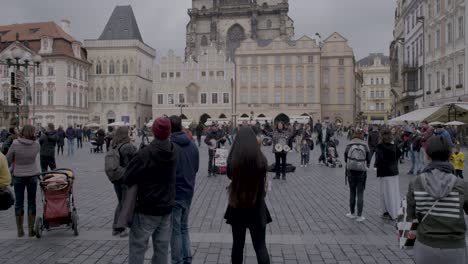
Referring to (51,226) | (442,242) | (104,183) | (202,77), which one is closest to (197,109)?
(202,77)

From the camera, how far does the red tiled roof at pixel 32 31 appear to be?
62.5 metres

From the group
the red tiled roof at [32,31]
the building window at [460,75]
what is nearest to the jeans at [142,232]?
the building window at [460,75]

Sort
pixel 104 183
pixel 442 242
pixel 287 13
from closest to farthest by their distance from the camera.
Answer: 1. pixel 442 242
2. pixel 104 183
3. pixel 287 13

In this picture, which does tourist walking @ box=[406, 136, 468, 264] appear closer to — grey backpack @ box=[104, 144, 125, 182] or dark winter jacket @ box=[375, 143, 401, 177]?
grey backpack @ box=[104, 144, 125, 182]

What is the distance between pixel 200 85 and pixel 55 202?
198 ft

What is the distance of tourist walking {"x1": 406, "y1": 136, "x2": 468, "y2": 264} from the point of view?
11.6 ft

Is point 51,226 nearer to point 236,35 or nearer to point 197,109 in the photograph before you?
point 197,109

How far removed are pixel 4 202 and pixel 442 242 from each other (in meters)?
4.34

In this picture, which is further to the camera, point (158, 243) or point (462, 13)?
point (462, 13)

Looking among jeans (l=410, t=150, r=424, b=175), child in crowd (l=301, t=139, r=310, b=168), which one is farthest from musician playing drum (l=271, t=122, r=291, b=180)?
jeans (l=410, t=150, r=424, b=175)

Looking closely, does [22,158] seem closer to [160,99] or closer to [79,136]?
[79,136]

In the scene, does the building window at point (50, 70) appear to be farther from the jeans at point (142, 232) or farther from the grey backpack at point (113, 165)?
the jeans at point (142, 232)

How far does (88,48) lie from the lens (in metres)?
71.1

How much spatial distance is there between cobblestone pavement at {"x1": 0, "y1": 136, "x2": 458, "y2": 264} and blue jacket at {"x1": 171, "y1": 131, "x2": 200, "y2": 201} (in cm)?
108
